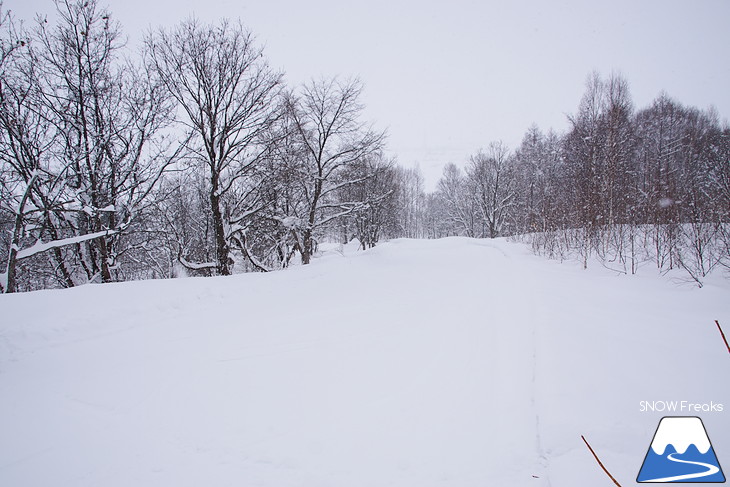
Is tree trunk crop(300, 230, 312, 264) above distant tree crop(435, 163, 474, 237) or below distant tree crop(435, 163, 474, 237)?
below

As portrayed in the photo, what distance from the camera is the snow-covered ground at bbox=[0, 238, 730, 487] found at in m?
→ 2.70

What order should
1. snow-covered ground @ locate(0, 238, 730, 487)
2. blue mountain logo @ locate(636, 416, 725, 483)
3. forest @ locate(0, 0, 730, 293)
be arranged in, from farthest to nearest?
1. forest @ locate(0, 0, 730, 293)
2. snow-covered ground @ locate(0, 238, 730, 487)
3. blue mountain logo @ locate(636, 416, 725, 483)

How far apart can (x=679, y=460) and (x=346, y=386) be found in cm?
318

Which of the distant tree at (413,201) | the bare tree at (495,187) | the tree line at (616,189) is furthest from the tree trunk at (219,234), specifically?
the distant tree at (413,201)

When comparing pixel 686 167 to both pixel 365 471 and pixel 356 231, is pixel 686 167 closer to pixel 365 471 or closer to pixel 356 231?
pixel 356 231

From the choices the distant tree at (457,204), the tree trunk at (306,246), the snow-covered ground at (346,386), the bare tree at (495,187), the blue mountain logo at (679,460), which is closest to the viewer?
the blue mountain logo at (679,460)

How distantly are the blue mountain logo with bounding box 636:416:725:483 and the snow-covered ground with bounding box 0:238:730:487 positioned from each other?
196 mm

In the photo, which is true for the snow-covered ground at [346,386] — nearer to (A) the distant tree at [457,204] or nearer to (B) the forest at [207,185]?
(B) the forest at [207,185]

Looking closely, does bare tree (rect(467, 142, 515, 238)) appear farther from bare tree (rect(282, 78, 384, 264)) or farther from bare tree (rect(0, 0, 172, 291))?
bare tree (rect(0, 0, 172, 291))

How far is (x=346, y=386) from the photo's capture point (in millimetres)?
3932

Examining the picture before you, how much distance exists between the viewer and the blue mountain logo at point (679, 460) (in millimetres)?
2209

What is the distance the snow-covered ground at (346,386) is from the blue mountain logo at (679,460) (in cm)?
20

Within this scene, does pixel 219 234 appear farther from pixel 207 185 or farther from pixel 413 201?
pixel 413 201

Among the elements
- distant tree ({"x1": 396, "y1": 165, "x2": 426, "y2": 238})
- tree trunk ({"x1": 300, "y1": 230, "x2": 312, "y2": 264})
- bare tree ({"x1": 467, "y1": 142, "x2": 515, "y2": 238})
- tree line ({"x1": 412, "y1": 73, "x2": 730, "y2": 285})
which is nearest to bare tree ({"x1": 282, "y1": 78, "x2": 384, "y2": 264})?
tree trunk ({"x1": 300, "y1": 230, "x2": 312, "y2": 264})
